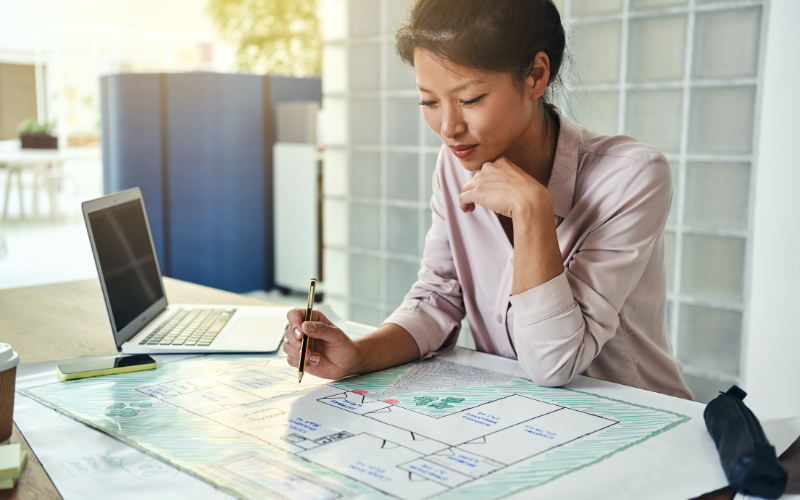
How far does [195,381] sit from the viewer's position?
3.31 feet

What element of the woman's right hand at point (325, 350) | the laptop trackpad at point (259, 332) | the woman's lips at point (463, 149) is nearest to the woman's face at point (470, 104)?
the woman's lips at point (463, 149)

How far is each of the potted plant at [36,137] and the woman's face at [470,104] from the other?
24.7 ft

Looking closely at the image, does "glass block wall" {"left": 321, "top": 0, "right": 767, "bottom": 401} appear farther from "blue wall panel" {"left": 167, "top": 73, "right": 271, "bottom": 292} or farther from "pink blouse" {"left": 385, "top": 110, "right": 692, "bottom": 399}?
"blue wall panel" {"left": 167, "top": 73, "right": 271, "bottom": 292}

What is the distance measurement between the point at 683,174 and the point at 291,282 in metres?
2.93

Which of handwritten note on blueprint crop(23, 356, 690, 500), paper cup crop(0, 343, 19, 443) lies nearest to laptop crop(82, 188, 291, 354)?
handwritten note on blueprint crop(23, 356, 690, 500)

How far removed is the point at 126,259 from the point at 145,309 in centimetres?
Answer: 11

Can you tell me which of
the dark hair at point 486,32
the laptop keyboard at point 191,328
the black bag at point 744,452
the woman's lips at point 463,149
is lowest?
the laptop keyboard at point 191,328

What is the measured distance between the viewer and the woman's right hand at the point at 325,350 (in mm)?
1010

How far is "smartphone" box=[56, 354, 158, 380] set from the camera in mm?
1025

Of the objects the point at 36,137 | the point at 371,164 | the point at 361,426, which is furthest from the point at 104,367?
the point at 36,137

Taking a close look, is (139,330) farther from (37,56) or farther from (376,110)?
(37,56)

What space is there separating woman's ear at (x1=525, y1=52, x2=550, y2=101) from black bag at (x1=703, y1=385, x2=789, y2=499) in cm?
58

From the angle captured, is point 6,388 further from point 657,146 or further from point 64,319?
point 657,146

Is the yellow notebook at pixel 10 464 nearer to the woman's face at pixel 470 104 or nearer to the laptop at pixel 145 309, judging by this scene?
the laptop at pixel 145 309
